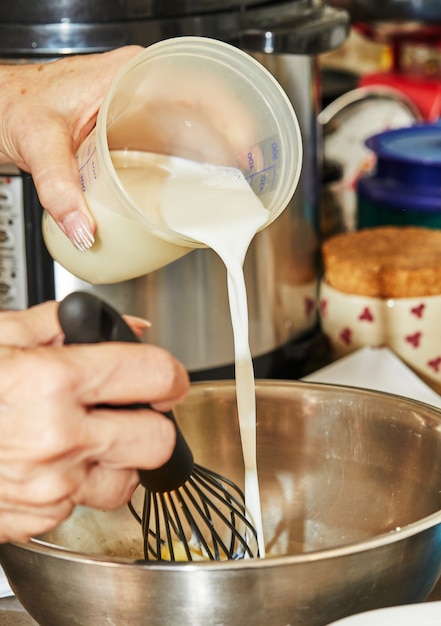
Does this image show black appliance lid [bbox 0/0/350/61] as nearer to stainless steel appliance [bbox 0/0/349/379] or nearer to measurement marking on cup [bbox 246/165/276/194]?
stainless steel appliance [bbox 0/0/349/379]

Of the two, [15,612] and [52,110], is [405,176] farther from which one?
[15,612]

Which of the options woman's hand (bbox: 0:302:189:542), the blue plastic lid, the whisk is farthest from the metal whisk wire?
the blue plastic lid

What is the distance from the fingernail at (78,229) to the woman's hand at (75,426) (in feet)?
0.57

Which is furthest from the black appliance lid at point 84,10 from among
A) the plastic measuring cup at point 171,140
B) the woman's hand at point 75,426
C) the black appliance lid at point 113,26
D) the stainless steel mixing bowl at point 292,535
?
the woman's hand at point 75,426

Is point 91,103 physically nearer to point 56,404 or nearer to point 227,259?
point 227,259

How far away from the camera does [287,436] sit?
2.46ft

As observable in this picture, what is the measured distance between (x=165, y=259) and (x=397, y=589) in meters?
0.25

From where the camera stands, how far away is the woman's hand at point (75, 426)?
1.59 ft

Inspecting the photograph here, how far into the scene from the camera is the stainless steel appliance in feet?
2.78

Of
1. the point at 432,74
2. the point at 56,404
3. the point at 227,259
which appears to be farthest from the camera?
the point at 432,74

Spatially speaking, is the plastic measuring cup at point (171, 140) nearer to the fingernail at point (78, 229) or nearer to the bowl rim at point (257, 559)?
the fingernail at point (78, 229)

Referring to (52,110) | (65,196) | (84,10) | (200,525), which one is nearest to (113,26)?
(84,10)

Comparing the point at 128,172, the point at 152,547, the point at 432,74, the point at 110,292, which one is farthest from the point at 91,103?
the point at 432,74

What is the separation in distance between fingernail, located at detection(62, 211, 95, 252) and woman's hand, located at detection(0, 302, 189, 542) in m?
0.17
